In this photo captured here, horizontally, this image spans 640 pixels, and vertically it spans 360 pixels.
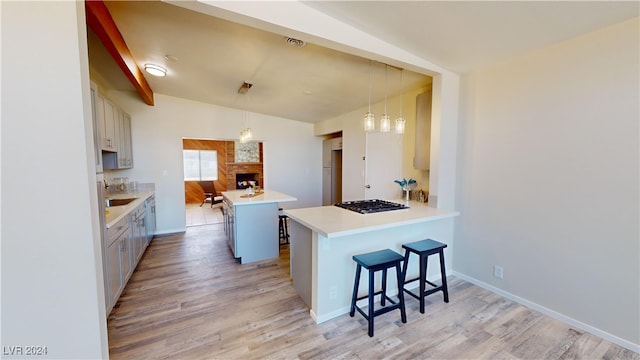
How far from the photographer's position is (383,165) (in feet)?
13.1

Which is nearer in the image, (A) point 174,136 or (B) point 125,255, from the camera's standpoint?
(B) point 125,255

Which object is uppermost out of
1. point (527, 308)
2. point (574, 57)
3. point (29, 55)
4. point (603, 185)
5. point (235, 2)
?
point (235, 2)

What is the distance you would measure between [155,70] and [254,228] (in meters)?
2.58

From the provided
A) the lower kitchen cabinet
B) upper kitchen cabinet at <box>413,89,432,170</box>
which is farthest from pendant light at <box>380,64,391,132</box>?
the lower kitchen cabinet

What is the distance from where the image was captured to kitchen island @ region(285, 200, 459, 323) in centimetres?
218

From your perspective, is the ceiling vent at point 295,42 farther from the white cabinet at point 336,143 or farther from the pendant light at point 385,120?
the white cabinet at point 336,143

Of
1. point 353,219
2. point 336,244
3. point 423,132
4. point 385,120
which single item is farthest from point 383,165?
point 336,244

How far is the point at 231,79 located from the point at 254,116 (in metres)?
2.11

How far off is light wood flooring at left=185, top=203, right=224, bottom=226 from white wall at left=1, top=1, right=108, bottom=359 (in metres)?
4.77

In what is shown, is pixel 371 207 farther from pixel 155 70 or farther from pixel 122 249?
pixel 155 70

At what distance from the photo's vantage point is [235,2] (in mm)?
1612

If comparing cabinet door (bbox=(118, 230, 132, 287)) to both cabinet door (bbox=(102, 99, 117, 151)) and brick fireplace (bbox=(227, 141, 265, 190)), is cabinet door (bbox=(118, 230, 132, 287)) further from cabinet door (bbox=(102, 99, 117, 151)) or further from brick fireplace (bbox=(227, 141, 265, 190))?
brick fireplace (bbox=(227, 141, 265, 190))

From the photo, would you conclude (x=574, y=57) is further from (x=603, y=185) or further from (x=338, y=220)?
(x=338, y=220)

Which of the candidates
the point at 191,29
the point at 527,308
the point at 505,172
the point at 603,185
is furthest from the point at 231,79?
the point at 527,308
